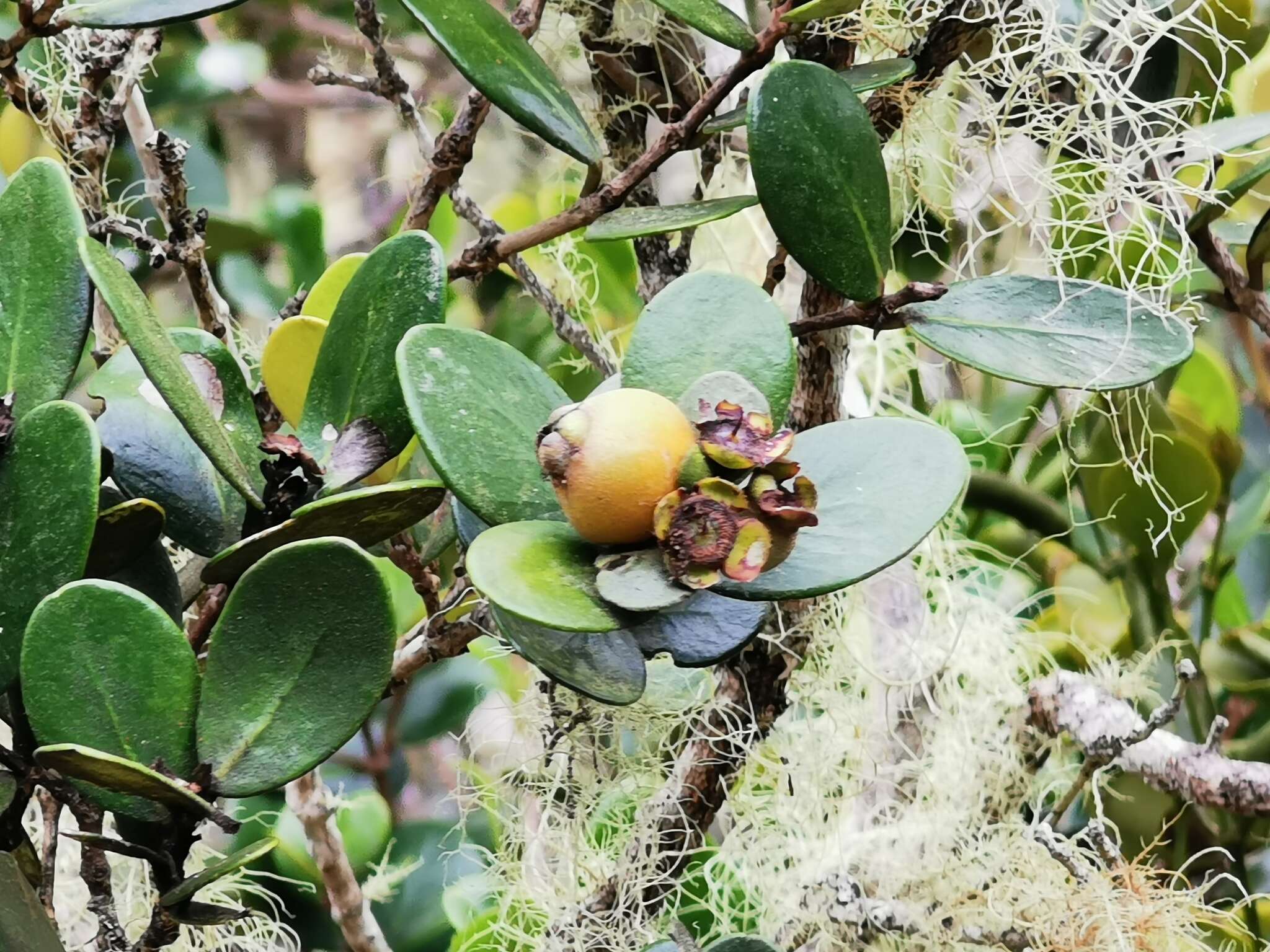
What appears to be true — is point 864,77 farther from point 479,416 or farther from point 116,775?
point 116,775

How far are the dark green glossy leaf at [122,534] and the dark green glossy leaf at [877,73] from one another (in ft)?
0.89

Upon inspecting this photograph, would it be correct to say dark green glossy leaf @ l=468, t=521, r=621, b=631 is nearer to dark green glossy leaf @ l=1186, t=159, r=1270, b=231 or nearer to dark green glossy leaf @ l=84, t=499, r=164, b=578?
dark green glossy leaf @ l=84, t=499, r=164, b=578

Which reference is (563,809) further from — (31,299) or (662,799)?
(31,299)

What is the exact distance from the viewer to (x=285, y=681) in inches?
13.7

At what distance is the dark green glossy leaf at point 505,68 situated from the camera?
431 mm

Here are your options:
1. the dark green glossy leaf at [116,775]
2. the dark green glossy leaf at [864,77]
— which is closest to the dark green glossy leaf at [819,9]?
the dark green glossy leaf at [864,77]

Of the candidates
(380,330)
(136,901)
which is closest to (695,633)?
(380,330)

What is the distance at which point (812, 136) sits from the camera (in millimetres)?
415

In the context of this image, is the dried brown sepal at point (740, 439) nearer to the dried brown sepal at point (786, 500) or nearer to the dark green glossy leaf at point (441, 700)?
the dried brown sepal at point (786, 500)

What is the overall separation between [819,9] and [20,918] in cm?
37

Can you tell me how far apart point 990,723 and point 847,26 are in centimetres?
45

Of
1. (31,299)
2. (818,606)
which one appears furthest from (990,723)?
(31,299)

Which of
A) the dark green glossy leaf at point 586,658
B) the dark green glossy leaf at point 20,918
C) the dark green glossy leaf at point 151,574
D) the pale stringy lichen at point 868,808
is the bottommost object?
the pale stringy lichen at point 868,808

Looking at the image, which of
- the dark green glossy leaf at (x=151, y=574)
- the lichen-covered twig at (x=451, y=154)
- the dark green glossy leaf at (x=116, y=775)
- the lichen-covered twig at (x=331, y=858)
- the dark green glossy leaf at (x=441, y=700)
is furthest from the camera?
the dark green glossy leaf at (x=441, y=700)
